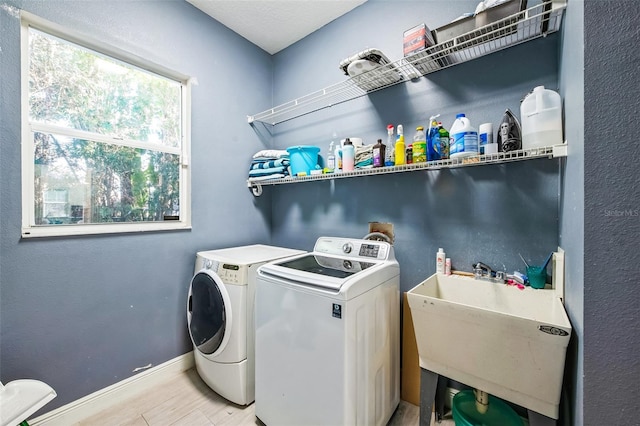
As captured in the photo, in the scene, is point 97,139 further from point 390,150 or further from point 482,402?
point 482,402

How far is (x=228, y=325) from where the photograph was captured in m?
1.59

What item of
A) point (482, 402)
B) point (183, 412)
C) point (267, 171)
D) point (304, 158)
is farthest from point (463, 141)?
point (183, 412)

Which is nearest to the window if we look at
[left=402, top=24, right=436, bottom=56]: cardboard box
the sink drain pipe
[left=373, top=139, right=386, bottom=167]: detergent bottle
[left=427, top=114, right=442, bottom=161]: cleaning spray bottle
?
[left=373, top=139, right=386, bottom=167]: detergent bottle

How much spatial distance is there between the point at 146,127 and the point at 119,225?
2.44ft

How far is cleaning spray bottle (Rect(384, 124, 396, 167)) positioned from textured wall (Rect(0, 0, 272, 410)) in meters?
1.37

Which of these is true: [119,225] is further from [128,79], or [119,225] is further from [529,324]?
[529,324]

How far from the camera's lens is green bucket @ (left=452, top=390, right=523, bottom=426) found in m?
1.20

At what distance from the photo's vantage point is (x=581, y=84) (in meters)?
0.71

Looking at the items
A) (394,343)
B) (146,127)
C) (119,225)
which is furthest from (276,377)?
(146,127)

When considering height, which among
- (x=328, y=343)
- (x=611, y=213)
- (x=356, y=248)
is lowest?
(x=328, y=343)

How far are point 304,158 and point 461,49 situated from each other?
4.08 feet

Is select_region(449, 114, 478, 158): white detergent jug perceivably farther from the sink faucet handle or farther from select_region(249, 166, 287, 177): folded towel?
select_region(249, 166, 287, 177): folded towel

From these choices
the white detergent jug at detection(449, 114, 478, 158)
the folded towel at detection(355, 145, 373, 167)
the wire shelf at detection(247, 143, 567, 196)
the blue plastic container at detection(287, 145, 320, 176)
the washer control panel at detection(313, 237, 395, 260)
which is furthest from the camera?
the blue plastic container at detection(287, 145, 320, 176)

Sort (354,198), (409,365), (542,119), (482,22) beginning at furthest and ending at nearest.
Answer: (354,198) → (409,365) → (482,22) → (542,119)
